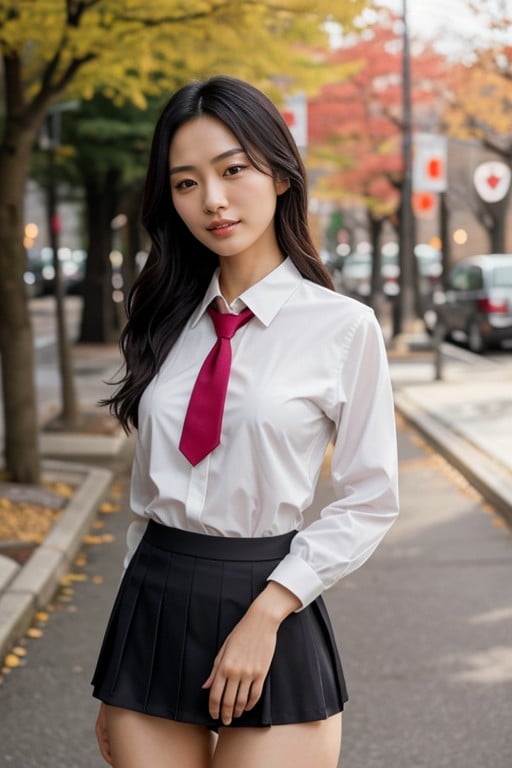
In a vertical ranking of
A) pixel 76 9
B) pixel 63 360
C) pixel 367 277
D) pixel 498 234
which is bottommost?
pixel 367 277

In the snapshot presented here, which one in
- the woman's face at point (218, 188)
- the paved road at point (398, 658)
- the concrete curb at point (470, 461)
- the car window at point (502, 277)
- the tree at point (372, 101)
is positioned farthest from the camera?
the tree at point (372, 101)

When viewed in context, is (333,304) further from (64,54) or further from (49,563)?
(64,54)

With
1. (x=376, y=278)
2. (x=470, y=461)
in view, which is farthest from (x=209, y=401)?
(x=376, y=278)

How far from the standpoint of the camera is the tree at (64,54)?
8914 millimetres

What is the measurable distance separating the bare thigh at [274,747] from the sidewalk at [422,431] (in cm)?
356

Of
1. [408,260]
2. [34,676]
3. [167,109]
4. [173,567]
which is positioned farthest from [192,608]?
[408,260]

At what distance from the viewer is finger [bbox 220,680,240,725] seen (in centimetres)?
236

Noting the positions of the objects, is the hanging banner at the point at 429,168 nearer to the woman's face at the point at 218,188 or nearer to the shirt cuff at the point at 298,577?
the woman's face at the point at 218,188

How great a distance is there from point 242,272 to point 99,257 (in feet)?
84.2

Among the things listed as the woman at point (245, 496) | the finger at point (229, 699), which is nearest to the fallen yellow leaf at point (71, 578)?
the woman at point (245, 496)

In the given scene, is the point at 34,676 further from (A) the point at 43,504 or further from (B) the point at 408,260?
(B) the point at 408,260

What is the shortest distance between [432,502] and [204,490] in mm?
7568

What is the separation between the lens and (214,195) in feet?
8.20

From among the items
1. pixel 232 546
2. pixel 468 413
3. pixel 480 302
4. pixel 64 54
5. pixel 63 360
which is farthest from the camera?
pixel 480 302
